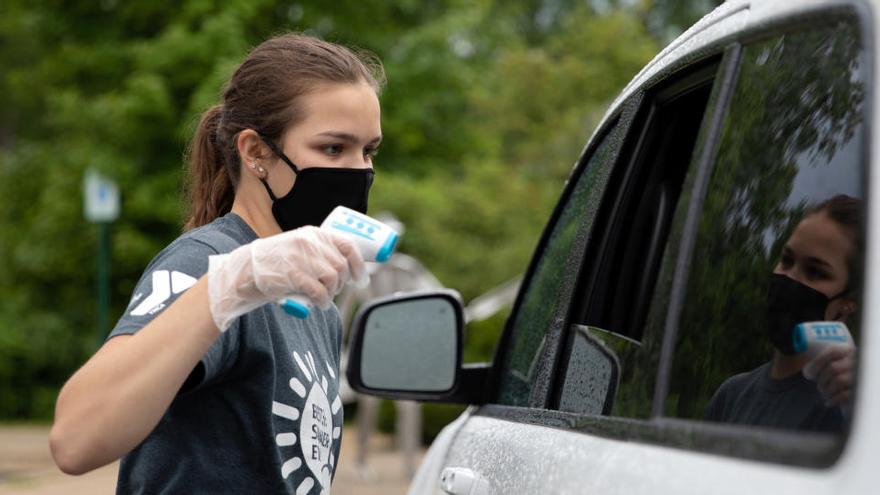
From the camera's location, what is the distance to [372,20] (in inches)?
841

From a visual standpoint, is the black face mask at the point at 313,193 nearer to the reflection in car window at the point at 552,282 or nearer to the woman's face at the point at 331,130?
the woman's face at the point at 331,130

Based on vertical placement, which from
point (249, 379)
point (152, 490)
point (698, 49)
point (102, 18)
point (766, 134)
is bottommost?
point (152, 490)

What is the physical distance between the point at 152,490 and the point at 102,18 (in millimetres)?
19157

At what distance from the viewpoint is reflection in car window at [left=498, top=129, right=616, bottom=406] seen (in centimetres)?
289

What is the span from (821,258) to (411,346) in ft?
5.76

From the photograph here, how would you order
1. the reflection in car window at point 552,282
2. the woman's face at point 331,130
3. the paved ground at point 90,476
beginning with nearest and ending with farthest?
the woman's face at point 331,130, the reflection in car window at point 552,282, the paved ground at point 90,476

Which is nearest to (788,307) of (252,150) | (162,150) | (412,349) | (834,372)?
(834,372)

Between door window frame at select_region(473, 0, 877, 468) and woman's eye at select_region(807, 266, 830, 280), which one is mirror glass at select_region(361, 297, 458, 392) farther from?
woman's eye at select_region(807, 266, 830, 280)

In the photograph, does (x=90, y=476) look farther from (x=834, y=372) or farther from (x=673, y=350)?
(x=834, y=372)

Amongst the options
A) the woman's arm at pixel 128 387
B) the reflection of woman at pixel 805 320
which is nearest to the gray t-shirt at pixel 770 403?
the reflection of woman at pixel 805 320

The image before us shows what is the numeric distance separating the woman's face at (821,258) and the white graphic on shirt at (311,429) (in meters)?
1.06

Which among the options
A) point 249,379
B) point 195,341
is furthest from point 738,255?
point 249,379

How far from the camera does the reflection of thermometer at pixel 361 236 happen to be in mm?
2188

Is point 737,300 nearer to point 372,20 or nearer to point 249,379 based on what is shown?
point 249,379
